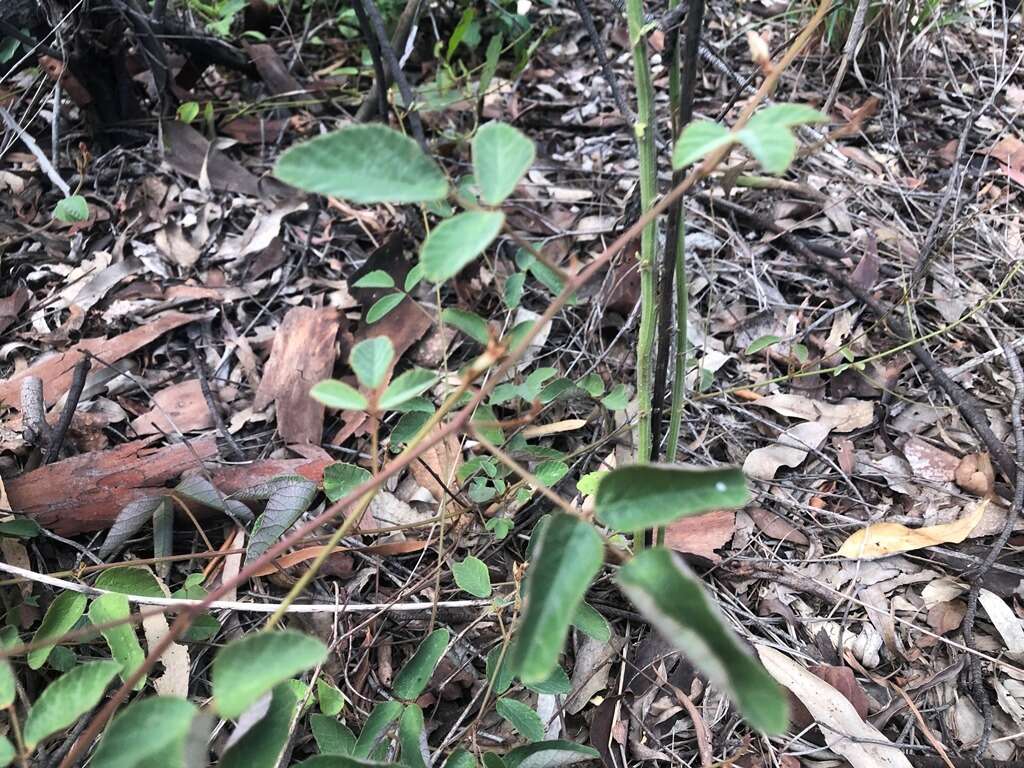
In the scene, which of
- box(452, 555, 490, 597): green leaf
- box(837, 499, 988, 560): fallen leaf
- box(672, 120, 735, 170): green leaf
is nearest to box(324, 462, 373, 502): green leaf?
box(452, 555, 490, 597): green leaf

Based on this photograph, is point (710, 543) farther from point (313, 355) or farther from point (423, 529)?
point (313, 355)

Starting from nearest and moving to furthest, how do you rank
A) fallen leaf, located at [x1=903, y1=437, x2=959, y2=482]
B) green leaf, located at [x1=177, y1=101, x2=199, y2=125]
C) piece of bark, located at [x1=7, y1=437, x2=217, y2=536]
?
piece of bark, located at [x1=7, y1=437, x2=217, y2=536] < fallen leaf, located at [x1=903, y1=437, x2=959, y2=482] < green leaf, located at [x1=177, y1=101, x2=199, y2=125]

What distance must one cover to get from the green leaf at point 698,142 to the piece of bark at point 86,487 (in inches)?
41.7

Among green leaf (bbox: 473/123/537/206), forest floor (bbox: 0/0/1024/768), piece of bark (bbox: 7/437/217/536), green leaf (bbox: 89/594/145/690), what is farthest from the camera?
piece of bark (bbox: 7/437/217/536)

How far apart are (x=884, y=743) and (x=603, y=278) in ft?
3.20

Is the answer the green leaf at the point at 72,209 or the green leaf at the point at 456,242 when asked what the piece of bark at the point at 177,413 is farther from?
the green leaf at the point at 456,242

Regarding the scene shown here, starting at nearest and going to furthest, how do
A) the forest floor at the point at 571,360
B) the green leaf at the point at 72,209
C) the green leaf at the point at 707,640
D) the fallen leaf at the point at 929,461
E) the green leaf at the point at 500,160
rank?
the green leaf at the point at 707,640 → the green leaf at the point at 500,160 → the forest floor at the point at 571,360 → the fallen leaf at the point at 929,461 → the green leaf at the point at 72,209

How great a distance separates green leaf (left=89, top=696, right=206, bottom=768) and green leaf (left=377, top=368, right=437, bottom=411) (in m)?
0.25

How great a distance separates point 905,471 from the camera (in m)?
1.29

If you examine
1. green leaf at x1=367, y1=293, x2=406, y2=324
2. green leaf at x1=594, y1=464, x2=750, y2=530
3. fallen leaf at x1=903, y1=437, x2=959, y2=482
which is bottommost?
fallen leaf at x1=903, y1=437, x2=959, y2=482

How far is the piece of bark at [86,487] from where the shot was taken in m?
1.14

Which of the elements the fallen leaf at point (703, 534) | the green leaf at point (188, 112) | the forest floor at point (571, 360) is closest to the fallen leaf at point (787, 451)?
the forest floor at point (571, 360)

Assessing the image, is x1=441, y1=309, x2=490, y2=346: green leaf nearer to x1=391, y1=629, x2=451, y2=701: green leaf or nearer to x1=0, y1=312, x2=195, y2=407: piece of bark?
x1=391, y1=629, x2=451, y2=701: green leaf

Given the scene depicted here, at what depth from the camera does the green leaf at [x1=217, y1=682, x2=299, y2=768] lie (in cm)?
52
